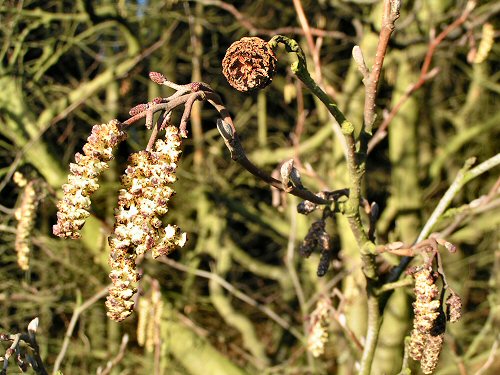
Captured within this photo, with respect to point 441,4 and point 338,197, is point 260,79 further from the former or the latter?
point 441,4

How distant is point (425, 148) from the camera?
568 cm

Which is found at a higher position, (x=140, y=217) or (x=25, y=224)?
(x=25, y=224)

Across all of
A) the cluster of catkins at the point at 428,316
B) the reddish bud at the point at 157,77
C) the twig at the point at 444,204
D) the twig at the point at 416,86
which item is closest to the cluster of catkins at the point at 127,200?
the reddish bud at the point at 157,77

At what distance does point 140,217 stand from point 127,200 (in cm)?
3

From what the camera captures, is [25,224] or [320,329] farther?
[25,224]

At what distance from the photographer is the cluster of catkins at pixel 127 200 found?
34.9 inches

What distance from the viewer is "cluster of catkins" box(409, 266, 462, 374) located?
46.9 inches

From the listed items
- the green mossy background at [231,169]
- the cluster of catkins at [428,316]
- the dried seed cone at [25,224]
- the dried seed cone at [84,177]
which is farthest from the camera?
the green mossy background at [231,169]

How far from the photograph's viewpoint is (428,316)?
1.19m

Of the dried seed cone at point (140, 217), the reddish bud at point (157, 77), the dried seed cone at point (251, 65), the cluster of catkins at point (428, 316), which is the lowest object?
the dried seed cone at point (140, 217)

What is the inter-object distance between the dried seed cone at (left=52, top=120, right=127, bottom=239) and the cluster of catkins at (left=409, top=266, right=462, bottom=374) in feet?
2.16

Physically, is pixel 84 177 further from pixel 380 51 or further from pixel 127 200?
pixel 380 51

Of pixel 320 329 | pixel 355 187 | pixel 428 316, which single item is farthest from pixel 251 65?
pixel 320 329

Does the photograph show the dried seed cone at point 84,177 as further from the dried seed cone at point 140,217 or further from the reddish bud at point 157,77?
the reddish bud at point 157,77
